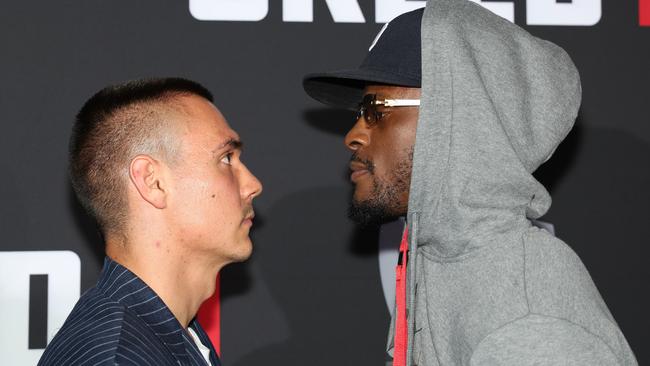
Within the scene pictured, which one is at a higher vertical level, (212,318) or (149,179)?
(149,179)

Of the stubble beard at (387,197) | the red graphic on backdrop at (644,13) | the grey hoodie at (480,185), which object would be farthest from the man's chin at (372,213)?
the red graphic on backdrop at (644,13)

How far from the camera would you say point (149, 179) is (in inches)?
50.4

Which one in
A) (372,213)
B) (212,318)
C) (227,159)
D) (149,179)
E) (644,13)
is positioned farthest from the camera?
(644,13)

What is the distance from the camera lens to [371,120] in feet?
5.11

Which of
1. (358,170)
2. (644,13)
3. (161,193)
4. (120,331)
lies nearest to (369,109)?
(358,170)

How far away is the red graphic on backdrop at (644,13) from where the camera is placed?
2.22 metres

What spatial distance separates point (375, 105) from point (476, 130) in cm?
27

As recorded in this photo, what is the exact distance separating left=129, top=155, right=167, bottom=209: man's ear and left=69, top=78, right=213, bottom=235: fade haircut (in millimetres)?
14

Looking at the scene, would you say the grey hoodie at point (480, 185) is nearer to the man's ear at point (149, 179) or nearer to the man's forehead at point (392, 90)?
the man's forehead at point (392, 90)

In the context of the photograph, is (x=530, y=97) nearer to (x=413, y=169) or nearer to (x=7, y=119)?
(x=413, y=169)

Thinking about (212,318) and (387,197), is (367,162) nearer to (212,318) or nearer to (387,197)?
(387,197)

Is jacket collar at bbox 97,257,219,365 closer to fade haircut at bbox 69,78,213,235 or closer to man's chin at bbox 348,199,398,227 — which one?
fade haircut at bbox 69,78,213,235

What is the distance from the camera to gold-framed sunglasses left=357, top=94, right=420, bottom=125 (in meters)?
1.50

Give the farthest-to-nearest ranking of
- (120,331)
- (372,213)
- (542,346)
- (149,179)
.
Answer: (372,213), (149,179), (542,346), (120,331)
